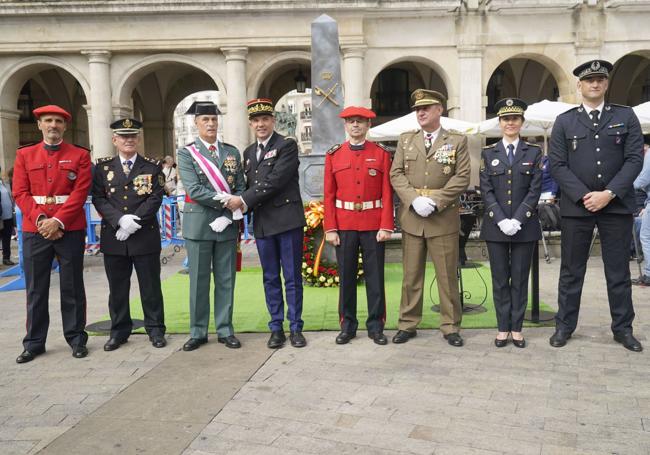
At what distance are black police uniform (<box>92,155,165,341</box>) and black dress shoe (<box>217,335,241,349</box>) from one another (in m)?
0.59

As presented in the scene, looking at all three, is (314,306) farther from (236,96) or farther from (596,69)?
(236,96)

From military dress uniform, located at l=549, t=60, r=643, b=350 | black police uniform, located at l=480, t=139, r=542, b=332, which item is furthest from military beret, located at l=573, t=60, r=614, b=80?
black police uniform, located at l=480, t=139, r=542, b=332

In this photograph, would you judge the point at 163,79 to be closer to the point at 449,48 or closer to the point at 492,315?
the point at 449,48

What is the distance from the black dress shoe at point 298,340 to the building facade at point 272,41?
12414mm

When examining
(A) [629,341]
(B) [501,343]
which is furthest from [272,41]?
(A) [629,341]

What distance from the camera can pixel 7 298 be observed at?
7.93 metres

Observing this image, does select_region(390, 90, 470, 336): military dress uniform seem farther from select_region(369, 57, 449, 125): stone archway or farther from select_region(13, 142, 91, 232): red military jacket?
select_region(369, 57, 449, 125): stone archway

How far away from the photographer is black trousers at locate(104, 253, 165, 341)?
5328mm

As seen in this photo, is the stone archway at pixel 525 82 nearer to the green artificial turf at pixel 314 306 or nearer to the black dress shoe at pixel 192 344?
the green artificial turf at pixel 314 306

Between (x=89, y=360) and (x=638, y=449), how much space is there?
402 cm

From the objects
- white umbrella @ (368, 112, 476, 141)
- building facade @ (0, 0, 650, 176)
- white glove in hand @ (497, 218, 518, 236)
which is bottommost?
white glove in hand @ (497, 218, 518, 236)

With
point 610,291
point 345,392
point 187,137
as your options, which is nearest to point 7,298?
point 345,392

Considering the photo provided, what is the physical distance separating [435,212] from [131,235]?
104 inches

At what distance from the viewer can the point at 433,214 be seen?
5.14 meters
